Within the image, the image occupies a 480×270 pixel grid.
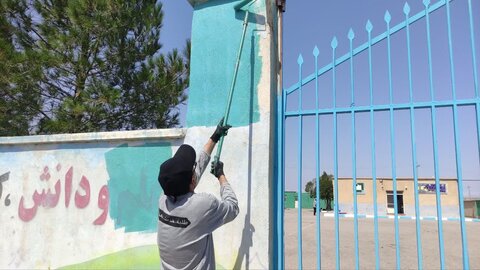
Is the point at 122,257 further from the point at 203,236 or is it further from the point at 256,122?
the point at 256,122

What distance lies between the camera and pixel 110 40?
23.0 feet

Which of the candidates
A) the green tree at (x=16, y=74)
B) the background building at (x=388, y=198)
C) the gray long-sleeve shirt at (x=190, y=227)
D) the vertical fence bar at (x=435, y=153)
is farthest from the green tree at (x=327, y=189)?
the gray long-sleeve shirt at (x=190, y=227)

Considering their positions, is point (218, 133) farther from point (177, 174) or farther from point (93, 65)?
point (93, 65)

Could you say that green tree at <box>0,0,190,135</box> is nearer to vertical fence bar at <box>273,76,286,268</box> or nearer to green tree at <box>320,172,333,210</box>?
vertical fence bar at <box>273,76,286,268</box>

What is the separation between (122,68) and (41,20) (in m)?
1.68

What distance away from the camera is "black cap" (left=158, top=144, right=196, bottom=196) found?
2148 millimetres

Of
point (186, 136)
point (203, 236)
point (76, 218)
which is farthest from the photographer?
point (76, 218)

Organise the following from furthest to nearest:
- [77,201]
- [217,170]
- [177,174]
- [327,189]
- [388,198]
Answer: [327,189] < [388,198] < [77,201] < [217,170] < [177,174]

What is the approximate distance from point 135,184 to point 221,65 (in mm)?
1241

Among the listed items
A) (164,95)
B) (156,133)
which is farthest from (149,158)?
(164,95)

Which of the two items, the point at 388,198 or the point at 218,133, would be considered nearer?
the point at 218,133

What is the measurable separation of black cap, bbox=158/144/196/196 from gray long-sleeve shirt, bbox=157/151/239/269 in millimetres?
77

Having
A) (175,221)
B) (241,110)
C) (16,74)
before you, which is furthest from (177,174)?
(16,74)

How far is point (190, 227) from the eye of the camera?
2.17m
